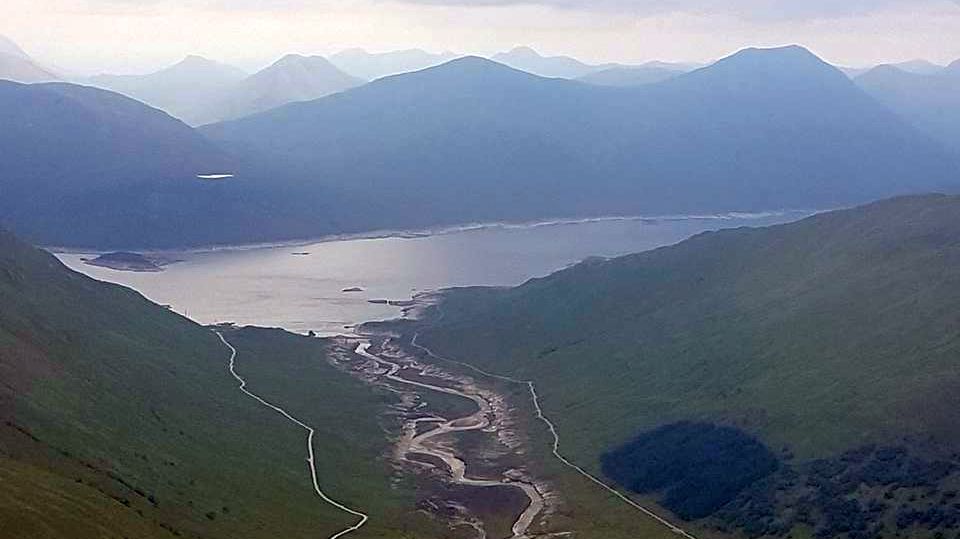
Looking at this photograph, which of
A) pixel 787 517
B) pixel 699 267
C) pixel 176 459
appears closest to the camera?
pixel 787 517

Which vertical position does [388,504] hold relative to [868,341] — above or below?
below

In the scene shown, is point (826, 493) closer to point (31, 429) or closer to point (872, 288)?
point (872, 288)

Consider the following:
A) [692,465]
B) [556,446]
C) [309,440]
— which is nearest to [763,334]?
[556,446]

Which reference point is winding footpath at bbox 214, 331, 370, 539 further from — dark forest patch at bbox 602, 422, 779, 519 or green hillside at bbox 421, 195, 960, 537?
dark forest patch at bbox 602, 422, 779, 519

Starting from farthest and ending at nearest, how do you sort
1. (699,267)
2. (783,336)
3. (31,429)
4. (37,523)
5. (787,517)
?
(699,267), (783,336), (787,517), (31,429), (37,523)

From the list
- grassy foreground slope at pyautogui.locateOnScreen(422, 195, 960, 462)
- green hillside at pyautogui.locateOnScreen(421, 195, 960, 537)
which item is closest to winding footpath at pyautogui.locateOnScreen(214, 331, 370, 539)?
green hillside at pyautogui.locateOnScreen(421, 195, 960, 537)

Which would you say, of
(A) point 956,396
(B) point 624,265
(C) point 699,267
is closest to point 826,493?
(A) point 956,396

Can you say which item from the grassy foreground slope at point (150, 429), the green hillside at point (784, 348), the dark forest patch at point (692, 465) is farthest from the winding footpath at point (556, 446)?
the grassy foreground slope at point (150, 429)
